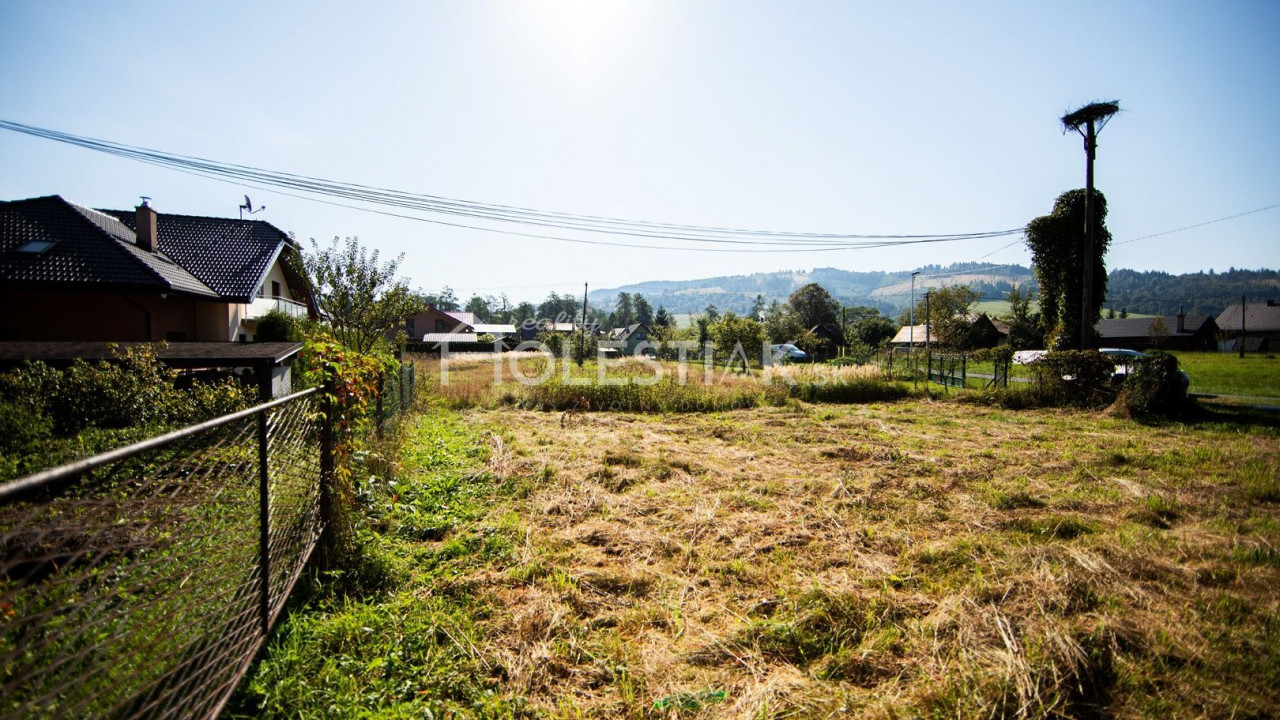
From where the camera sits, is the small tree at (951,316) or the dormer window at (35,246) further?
the small tree at (951,316)

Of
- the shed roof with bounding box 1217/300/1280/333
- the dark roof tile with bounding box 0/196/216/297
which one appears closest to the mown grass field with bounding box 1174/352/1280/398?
the dark roof tile with bounding box 0/196/216/297

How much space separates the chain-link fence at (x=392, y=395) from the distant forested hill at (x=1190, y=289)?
148 meters

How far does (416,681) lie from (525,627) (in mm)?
640

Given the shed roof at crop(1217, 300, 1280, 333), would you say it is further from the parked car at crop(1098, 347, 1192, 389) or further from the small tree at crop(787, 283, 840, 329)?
the parked car at crop(1098, 347, 1192, 389)

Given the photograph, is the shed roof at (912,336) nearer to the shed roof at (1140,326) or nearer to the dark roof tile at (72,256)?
the shed roof at (1140,326)

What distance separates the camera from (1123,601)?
10.0 feet

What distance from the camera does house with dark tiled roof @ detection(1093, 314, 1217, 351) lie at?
4522cm

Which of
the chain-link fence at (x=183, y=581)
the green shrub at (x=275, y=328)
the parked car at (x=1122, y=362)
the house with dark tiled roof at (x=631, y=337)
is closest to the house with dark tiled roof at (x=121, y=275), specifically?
the green shrub at (x=275, y=328)

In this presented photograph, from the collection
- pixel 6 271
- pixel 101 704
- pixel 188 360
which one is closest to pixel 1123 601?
pixel 101 704

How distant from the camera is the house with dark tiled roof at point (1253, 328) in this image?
36.0 meters

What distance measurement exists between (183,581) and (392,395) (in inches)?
227

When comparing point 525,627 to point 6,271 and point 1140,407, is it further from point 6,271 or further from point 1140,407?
point 6,271

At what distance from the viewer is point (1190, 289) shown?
5728 inches

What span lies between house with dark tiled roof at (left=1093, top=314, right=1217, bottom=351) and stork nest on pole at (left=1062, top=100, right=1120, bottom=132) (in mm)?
40745
